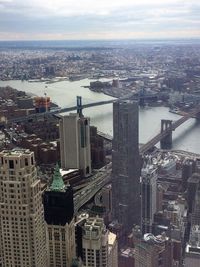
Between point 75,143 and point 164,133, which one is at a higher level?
point 75,143

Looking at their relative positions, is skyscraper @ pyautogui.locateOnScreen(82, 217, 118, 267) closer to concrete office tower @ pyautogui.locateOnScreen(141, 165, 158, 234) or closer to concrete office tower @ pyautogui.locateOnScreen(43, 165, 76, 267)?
concrete office tower @ pyautogui.locateOnScreen(43, 165, 76, 267)

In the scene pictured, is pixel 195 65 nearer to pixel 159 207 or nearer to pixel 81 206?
pixel 159 207

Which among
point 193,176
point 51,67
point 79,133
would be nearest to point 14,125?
point 79,133

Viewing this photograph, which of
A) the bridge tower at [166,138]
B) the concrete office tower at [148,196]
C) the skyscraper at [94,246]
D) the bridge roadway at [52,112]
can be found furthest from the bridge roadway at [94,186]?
the bridge roadway at [52,112]

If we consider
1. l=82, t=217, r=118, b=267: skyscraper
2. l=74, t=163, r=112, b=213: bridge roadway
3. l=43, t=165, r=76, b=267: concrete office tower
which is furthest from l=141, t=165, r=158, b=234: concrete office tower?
l=43, t=165, r=76, b=267: concrete office tower

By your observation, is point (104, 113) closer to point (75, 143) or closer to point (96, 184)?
point (75, 143)

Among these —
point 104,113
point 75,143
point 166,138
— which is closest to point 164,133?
point 166,138
